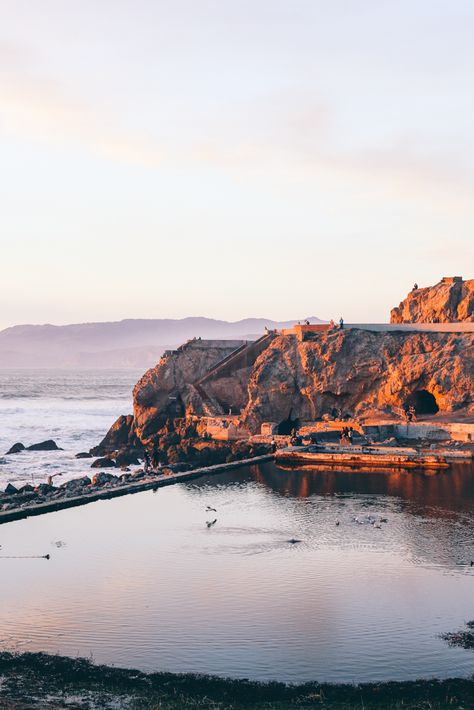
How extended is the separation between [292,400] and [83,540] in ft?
171

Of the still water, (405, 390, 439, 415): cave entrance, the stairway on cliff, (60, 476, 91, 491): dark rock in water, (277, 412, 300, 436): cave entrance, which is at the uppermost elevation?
the stairway on cliff

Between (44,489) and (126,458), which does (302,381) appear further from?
(44,489)

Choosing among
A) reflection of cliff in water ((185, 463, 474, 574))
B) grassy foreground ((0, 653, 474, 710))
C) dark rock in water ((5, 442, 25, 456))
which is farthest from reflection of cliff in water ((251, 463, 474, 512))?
dark rock in water ((5, 442, 25, 456))

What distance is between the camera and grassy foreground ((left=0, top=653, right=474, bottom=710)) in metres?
24.4

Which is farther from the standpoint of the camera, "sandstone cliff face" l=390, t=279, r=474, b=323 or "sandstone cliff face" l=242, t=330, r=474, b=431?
"sandstone cliff face" l=390, t=279, r=474, b=323

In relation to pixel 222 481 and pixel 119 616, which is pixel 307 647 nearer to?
pixel 119 616

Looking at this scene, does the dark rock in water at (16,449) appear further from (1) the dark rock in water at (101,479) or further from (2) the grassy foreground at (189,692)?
(2) the grassy foreground at (189,692)

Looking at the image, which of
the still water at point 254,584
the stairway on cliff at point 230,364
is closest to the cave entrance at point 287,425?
the stairway on cliff at point 230,364

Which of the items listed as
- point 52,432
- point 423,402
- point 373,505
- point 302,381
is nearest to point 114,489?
point 373,505

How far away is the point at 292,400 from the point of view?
94.7 metres

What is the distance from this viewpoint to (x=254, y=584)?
35938mm

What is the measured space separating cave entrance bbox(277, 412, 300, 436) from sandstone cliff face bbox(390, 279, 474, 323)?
24378 millimetres

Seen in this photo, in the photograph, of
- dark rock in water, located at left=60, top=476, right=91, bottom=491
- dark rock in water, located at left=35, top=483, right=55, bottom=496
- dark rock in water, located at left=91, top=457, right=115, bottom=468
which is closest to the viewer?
dark rock in water, located at left=35, top=483, right=55, bottom=496

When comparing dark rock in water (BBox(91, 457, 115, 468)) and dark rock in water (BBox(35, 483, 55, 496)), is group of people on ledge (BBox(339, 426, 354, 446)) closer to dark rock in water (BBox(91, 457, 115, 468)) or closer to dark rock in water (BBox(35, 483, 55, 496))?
dark rock in water (BBox(91, 457, 115, 468))
